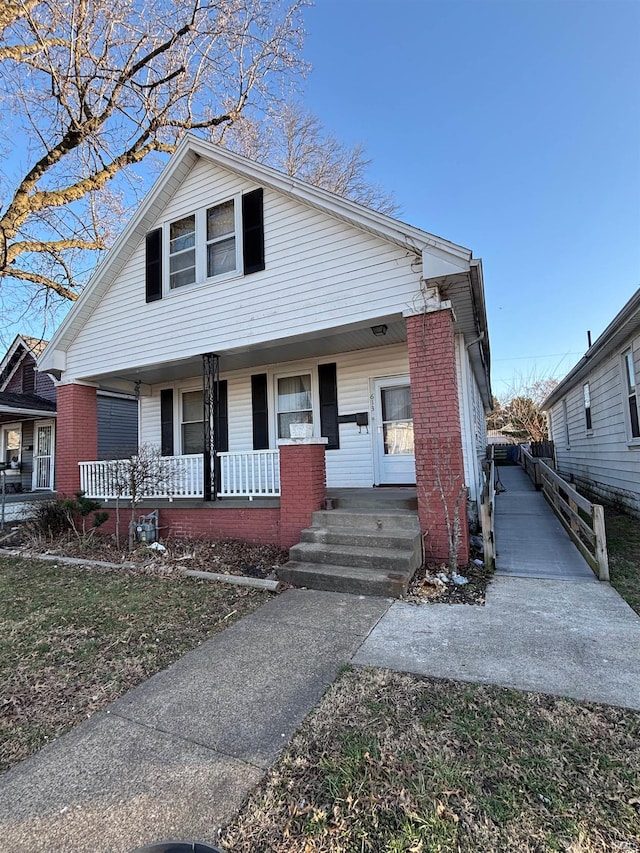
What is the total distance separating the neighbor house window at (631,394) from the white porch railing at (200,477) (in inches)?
273

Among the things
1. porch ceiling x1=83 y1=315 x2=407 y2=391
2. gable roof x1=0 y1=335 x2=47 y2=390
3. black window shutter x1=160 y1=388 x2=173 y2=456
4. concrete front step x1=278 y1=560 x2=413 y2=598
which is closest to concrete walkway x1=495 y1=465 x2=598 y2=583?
concrete front step x1=278 y1=560 x2=413 y2=598

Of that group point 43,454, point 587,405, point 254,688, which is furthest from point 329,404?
point 43,454

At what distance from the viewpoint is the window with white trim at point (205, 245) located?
7.79 metres

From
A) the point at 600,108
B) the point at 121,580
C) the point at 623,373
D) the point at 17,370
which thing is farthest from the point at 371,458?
the point at 17,370

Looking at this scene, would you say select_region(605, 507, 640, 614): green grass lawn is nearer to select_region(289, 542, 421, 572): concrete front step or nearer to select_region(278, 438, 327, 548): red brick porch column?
select_region(289, 542, 421, 572): concrete front step

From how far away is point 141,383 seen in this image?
1054 cm

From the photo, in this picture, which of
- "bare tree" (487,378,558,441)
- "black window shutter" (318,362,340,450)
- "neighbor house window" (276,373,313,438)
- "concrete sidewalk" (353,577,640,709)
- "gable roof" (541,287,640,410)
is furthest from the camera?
"bare tree" (487,378,558,441)

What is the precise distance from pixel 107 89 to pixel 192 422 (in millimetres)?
9713

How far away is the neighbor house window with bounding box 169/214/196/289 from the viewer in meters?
8.21

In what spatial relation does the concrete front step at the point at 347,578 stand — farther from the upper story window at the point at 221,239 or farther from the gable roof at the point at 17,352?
the gable roof at the point at 17,352

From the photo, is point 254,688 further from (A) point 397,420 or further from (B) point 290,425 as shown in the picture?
(A) point 397,420

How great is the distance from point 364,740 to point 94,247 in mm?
17154

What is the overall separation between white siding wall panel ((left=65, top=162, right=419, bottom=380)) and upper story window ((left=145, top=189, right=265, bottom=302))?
0.58ft

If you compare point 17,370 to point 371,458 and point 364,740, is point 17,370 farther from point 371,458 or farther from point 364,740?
point 364,740
